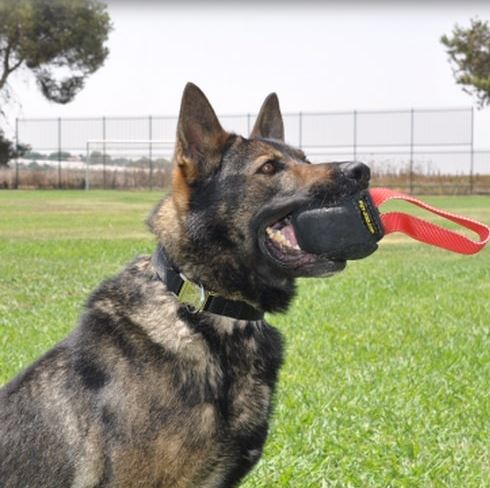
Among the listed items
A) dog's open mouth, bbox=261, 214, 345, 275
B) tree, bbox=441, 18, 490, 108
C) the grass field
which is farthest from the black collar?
tree, bbox=441, 18, 490, 108

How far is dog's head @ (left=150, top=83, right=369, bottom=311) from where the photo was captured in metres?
3.59

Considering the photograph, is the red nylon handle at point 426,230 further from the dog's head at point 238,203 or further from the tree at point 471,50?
the tree at point 471,50

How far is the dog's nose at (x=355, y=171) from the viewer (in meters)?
3.53

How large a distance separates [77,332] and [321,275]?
1.00 m

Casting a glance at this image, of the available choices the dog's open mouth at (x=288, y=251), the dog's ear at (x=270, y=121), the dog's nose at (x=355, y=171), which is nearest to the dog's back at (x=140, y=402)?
the dog's open mouth at (x=288, y=251)

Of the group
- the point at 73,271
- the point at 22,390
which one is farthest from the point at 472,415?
the point at 73,271

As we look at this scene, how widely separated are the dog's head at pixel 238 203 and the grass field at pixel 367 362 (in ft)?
4.93

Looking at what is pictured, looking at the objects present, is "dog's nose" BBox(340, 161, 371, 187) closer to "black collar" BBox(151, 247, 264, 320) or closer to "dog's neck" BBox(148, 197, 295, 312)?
"dog's neck" BBox(148, 197, 295, 312)

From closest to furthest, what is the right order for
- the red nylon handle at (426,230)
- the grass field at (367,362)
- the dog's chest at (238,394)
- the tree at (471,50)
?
the dog's chest at (238,394) → the red nylon handle at (426,230) → the grass field at (367,362) → the tree at (471,50)

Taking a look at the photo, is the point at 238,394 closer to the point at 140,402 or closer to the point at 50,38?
the point at 140,402

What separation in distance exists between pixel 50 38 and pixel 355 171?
2051 inches

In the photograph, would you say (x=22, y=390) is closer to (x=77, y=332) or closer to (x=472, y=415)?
(x=77, y=332)

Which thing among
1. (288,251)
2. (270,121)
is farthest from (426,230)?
(270,121)

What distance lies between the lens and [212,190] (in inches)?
144
